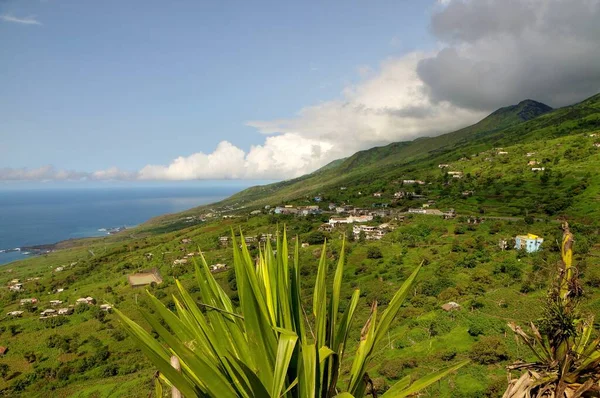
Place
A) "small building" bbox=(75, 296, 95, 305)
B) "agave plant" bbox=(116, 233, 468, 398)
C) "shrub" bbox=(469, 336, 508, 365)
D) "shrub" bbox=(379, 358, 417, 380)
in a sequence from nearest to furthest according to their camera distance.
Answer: "agave plant" bbox=(116, 233, 468, 398)
"shrub" bbox=(379, 358, 417, 380)
"shrub" bbox=(469, 336, 508, 365)
"small building" bbox=(75, 296, 95, 305)

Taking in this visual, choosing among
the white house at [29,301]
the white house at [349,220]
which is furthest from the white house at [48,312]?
the white house at [349,220]

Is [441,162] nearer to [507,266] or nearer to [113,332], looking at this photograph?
[507,266]

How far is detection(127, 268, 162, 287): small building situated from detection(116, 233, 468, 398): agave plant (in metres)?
52.3

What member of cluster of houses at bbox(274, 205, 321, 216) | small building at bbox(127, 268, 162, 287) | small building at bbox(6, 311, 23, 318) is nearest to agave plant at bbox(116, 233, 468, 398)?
small building at bbox(127, 268, 162, 287)

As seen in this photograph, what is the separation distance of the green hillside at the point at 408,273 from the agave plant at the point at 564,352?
27 centimetres

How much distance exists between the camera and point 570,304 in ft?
8.59

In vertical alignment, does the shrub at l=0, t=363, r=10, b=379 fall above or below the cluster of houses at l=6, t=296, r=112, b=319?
below

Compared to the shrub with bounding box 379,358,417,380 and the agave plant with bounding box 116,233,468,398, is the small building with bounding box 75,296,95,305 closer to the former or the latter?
the shrub with bounding box 379,358,417,380

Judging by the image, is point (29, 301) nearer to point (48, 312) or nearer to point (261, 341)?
point (48, 312)

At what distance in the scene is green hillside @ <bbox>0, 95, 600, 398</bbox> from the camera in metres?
21.7

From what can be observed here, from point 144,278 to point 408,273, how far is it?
124 ft

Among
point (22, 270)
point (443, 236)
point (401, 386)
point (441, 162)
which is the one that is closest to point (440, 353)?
point (401, 386)

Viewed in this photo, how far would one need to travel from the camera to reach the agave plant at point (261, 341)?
1.66 m

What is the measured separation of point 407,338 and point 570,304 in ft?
81.5
